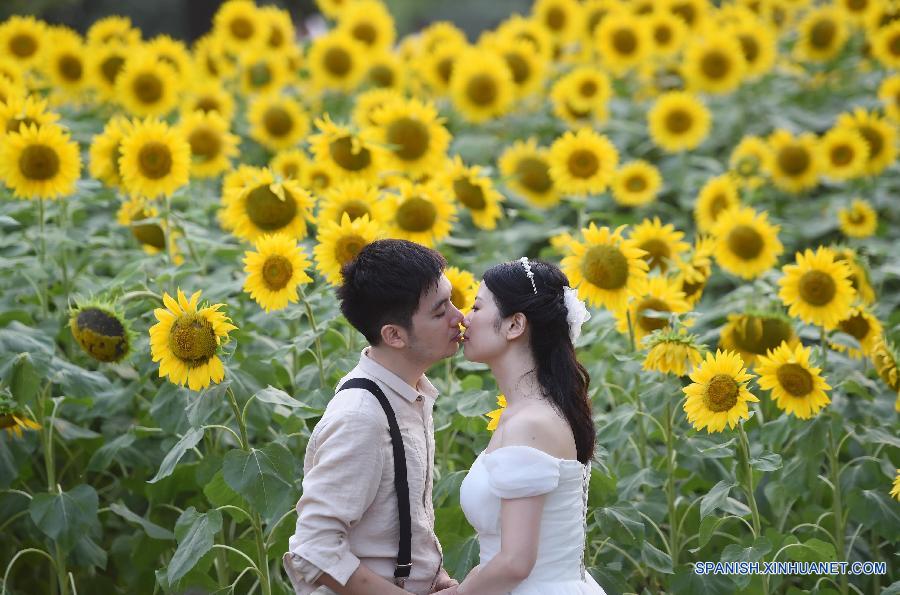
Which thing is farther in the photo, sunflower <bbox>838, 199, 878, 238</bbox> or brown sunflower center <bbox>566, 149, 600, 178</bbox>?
sunflower <bbox>838, 199, 878, 238</bbox>

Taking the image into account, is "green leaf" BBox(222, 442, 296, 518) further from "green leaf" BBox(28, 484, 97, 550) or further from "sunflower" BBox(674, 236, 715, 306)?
"sunflower" BBox(674, 236, 715, 306)

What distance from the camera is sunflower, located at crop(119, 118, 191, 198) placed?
14.0 ft

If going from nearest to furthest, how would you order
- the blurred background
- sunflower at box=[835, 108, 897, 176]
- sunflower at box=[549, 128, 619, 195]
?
sunflower at box=[549, 128, 619, 195], sunflower at box=[835, 108, 897, 176], the blurred background

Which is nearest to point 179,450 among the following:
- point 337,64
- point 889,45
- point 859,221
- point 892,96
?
point 859,221

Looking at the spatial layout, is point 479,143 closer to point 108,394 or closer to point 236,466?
point 108,394

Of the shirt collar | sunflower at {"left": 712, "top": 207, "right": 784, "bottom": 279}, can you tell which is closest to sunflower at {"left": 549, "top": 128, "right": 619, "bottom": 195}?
sunflower at {"left": 712, "top": 207, "right": 784, "bottom": 279}

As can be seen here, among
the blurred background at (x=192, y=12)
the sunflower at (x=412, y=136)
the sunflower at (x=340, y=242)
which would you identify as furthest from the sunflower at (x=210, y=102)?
the blurred background at (x=192, y=12)

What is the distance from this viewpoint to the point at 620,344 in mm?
4324

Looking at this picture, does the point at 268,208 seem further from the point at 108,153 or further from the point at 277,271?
the point at 108,153

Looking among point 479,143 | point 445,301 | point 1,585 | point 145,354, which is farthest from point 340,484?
point 479,143

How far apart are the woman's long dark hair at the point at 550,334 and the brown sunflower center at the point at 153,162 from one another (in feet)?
6.19

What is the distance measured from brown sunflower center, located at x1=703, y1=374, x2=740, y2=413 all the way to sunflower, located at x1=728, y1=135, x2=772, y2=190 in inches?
107

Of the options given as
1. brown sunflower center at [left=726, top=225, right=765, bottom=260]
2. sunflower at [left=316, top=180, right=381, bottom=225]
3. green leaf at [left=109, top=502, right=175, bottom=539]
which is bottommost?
green leaf at [left=109, top=502, right=175, bottom=539]

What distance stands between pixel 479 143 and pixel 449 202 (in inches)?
84.8
